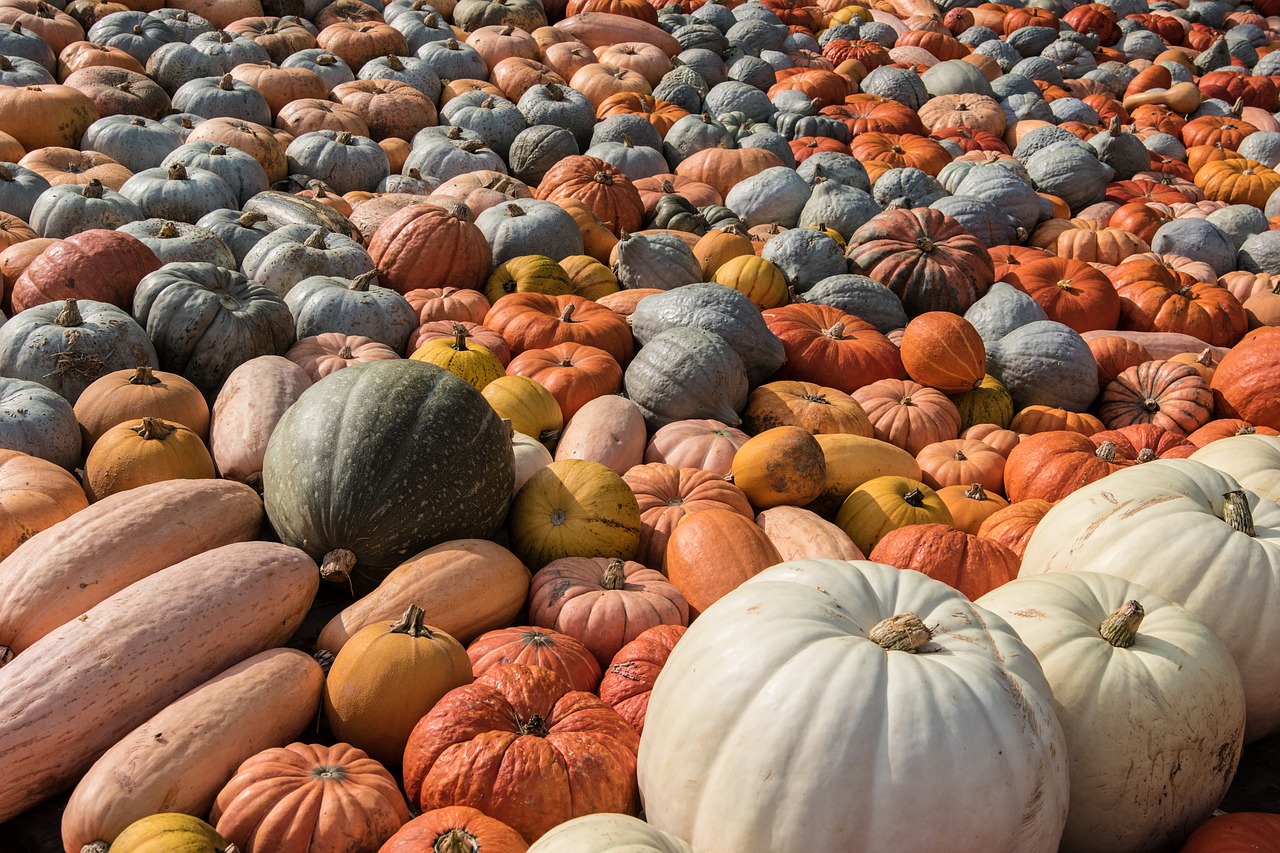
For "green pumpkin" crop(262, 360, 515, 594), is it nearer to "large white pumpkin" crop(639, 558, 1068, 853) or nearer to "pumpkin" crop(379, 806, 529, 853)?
"pumpkin" crop(379, 806, 529, 853)

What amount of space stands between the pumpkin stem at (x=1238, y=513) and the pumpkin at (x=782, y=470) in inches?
64.6

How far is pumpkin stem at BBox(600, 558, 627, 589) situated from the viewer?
3.41 metres

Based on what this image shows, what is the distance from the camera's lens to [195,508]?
325 centimetres

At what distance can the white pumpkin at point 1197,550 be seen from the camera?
268cm

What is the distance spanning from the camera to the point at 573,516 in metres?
3.70

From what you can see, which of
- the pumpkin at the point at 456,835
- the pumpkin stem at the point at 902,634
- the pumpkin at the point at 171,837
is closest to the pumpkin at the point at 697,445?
the pumpkin stem at the point at 902,634

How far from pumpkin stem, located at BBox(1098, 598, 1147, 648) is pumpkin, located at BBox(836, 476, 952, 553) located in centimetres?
149

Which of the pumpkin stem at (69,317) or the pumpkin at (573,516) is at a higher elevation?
the pumpkin stem at (69,317)

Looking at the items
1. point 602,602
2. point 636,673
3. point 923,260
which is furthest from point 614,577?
point 923,260

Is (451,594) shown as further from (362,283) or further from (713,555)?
(362,283)

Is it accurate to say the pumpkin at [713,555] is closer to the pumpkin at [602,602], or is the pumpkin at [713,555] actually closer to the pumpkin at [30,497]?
the pumpkin at [602,602]

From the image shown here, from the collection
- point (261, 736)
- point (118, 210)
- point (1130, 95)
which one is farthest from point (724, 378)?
point (1130, 95)

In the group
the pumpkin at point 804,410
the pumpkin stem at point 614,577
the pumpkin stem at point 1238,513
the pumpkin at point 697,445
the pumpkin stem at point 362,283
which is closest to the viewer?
the pumpkin stem at point 1238,513

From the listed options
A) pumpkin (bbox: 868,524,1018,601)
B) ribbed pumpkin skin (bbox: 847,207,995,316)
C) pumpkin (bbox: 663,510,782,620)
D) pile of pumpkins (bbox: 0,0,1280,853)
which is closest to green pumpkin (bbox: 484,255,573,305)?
pile of pumpkins (bbox: 0,0,1280,853)
